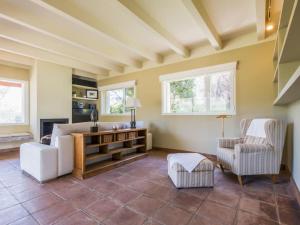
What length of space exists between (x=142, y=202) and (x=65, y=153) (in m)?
1.56

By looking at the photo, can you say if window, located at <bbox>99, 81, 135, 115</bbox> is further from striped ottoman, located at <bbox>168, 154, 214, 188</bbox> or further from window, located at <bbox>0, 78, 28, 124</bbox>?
striped ottoman, located at <bbox>168, 154, 214, 188</bbox>

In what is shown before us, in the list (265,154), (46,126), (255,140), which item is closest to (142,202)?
(265,154)

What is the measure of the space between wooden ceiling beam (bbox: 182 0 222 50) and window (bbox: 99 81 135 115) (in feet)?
9.42

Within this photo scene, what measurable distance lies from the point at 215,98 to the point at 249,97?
72cm

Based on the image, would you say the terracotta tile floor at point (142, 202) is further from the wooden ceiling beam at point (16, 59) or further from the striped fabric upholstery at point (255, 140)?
the wooden ceiling beam at point (16, 59)

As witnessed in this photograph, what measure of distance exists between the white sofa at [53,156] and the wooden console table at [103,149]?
12 cm

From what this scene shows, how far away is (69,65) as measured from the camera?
5.24 m

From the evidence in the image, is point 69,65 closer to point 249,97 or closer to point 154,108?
point 154,108

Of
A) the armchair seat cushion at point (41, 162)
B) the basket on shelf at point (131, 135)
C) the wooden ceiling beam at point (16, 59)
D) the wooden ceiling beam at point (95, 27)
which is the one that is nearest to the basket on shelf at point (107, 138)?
the basket on shelf at point (131, 135)

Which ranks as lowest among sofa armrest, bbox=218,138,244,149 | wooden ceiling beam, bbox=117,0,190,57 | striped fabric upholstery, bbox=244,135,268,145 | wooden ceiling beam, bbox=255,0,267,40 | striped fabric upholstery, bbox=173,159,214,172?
striped fabric upholstery, bbox=173,159,214,172

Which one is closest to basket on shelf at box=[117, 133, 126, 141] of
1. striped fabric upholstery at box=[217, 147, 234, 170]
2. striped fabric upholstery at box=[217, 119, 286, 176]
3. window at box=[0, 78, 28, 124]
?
striped fabric upholstery at box=[217, 147, 234, 170]

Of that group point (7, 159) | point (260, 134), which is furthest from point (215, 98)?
point (7, 159)

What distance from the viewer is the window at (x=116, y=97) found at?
564 centimetres

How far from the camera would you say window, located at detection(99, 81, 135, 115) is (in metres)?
5.64
